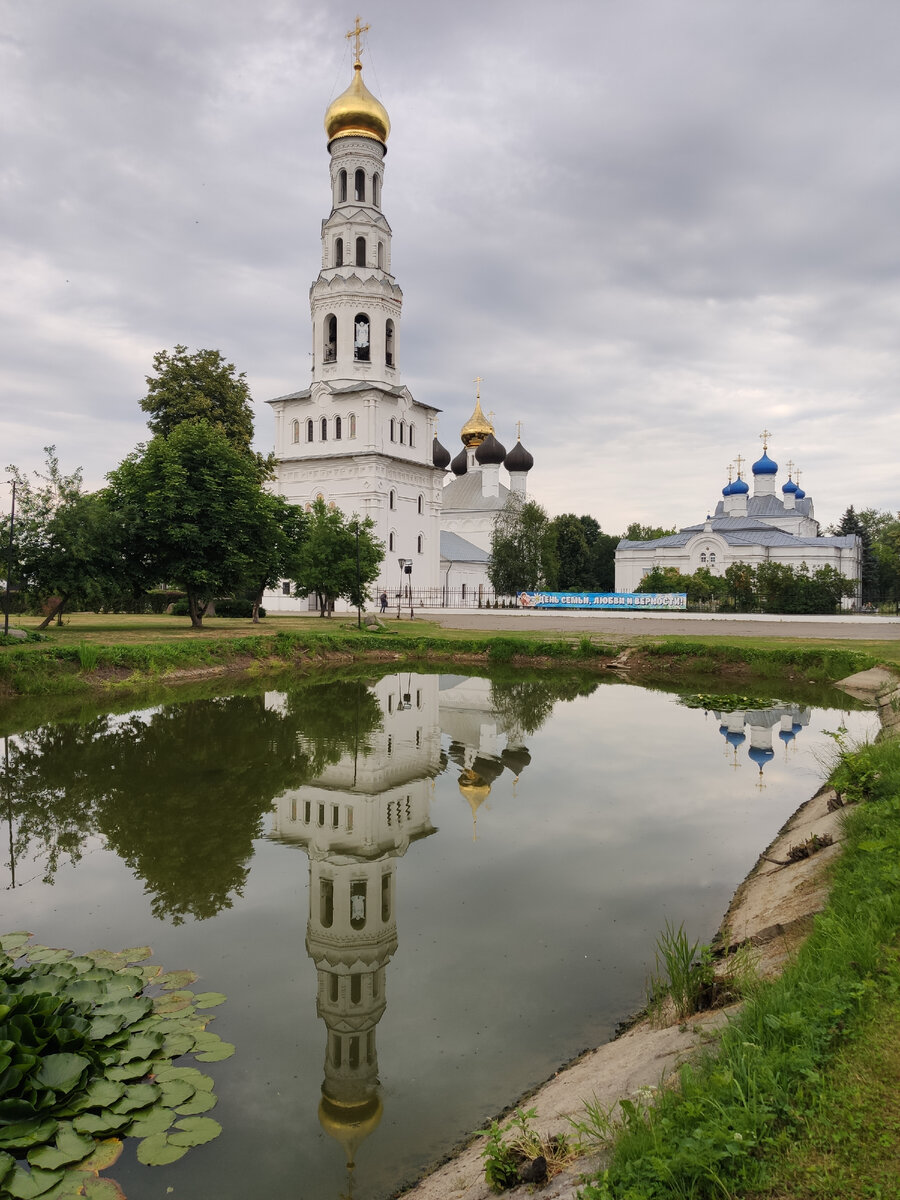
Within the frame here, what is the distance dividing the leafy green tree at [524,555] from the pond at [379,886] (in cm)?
4142

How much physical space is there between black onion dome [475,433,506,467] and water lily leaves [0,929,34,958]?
215ft

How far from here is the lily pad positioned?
3779 millimetres

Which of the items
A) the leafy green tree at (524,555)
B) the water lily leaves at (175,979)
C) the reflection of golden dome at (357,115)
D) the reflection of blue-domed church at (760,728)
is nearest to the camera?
the water lily leaves at (175,979)

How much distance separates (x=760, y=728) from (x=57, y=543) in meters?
19.4

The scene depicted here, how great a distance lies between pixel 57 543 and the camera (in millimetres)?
22625

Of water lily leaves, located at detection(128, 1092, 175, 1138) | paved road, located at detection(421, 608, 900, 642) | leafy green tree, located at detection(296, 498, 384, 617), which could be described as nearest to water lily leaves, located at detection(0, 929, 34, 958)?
water lily leaves, located at detection(128, 1092, 175, 1138)

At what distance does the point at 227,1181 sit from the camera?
360cm

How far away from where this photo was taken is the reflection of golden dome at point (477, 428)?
7425 centimetres

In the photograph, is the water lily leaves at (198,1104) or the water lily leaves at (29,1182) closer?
the water lily leaves at (29,1182)

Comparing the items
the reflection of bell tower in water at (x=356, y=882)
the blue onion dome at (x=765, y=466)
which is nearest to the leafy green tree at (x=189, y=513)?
the reflection of bell tower in water at (x=356, y=882)

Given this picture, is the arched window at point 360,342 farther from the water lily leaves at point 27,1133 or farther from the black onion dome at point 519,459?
the water lily leaves at point 27,1133

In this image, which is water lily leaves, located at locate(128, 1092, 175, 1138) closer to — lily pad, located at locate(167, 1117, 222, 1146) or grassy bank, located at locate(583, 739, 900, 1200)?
lily pad, located at locate(167, 1117, 222, 1146)

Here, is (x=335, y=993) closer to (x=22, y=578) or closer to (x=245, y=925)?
(x=245, y=925)

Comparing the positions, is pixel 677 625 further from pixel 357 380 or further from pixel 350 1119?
pixel 350 1119
